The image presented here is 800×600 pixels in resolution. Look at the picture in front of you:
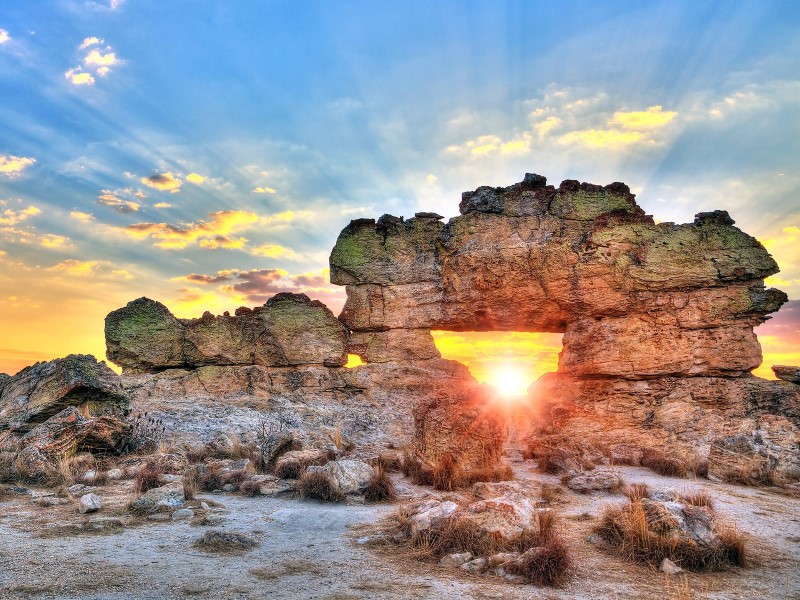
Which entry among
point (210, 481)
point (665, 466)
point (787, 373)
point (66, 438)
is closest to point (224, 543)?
point (210, 481)

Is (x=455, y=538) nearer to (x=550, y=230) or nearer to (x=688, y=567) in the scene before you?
(x=688, y=567)

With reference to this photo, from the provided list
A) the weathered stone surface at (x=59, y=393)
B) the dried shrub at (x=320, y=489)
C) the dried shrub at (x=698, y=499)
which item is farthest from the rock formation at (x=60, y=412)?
the dried shrub at (x=698, y=499)

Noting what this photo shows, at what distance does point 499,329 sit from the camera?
20.3 meters

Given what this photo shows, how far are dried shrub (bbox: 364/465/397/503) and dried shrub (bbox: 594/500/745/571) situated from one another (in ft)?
14.1

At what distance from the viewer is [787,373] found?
665 inches

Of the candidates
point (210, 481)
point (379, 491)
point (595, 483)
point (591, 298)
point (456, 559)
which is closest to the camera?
point (456, 559)

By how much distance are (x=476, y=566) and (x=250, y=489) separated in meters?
5.41

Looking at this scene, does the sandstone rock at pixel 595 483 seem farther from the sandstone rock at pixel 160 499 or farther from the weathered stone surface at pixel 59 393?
the weathered stone surface at pixel 59 393

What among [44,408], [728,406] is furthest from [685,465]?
[44,408]

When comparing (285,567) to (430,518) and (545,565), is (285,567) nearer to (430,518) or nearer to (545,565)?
(430,518)

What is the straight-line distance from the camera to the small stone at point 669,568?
19.1ft

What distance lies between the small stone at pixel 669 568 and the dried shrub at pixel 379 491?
4939mm

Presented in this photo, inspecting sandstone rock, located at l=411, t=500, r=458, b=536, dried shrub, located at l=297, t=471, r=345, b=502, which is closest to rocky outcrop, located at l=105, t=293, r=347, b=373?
dried shrub, located at l=297, t=471, r=345, b=502

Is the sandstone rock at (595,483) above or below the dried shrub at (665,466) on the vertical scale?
above
